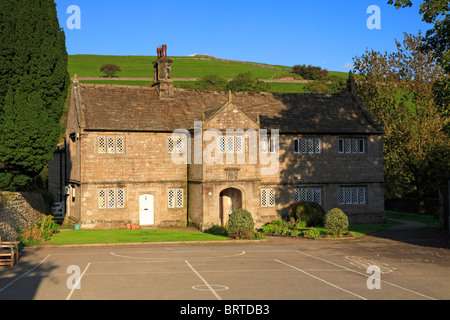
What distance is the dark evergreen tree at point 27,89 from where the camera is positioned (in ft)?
102

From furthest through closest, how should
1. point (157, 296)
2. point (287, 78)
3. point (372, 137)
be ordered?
point (287, 78) < point (372, 137) < point (157, 296)

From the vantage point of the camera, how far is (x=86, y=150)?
1516 inches

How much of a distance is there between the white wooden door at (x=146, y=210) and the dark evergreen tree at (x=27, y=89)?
9.24 meters

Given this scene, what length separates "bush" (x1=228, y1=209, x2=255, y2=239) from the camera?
3334cm

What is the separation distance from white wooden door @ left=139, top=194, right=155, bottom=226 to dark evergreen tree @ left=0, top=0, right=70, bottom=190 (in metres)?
9.24

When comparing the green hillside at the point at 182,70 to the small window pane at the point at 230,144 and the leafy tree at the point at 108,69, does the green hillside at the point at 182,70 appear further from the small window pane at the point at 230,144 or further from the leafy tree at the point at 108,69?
the small window pane at the point at 230,144

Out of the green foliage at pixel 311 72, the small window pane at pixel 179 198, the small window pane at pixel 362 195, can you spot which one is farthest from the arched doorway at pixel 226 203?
the green foliage at pixel 311 72

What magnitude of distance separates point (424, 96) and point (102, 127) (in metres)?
33.8

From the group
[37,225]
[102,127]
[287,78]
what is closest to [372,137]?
[102,127]

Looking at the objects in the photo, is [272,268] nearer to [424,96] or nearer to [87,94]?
[87,94]

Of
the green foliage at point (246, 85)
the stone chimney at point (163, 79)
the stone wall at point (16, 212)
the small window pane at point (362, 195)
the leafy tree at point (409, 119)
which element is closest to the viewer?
the stone wall at point (16, 212)

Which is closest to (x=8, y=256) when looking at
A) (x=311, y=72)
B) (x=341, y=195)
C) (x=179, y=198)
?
(x=179, y=198)

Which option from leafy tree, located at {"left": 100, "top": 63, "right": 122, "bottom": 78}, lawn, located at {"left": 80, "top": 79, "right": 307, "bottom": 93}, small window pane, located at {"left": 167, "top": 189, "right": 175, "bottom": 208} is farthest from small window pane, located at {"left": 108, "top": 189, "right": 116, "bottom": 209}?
leafy tree, located at {"left": 100, "top": 63, "right": 122, "bottom": 78}

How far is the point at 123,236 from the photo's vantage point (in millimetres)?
34438
